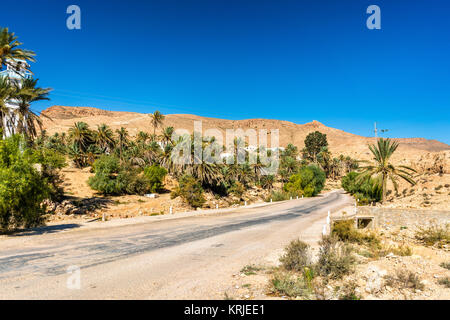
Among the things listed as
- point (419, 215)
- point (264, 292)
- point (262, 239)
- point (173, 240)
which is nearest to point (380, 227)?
point (419, 215)

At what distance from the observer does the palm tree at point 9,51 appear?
1817 cm

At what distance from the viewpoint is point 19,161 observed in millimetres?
13000

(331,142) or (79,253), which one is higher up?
(331,142)

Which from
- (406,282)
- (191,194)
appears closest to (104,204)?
(191,194)

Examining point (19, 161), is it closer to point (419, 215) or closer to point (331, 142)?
point (419, 215)

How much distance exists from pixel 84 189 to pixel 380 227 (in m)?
39.5

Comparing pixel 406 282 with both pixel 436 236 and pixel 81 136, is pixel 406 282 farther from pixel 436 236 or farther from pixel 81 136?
pixel 81 136

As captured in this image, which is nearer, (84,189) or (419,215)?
(419,215)

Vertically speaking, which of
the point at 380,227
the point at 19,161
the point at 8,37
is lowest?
the point at 380,227

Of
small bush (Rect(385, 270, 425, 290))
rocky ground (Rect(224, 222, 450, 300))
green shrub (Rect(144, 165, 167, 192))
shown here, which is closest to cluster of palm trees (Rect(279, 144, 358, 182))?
green shrub (Rect(144, 165, 167, 192))

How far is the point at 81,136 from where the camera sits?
2245 inches

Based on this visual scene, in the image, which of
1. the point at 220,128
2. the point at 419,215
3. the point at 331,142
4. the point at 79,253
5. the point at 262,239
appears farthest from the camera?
the point at 220,128

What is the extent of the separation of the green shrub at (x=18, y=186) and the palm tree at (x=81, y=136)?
151 feet

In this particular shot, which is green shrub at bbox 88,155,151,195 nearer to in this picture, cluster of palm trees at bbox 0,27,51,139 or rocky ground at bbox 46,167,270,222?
rocky ground at bbox 46,167,270,222
